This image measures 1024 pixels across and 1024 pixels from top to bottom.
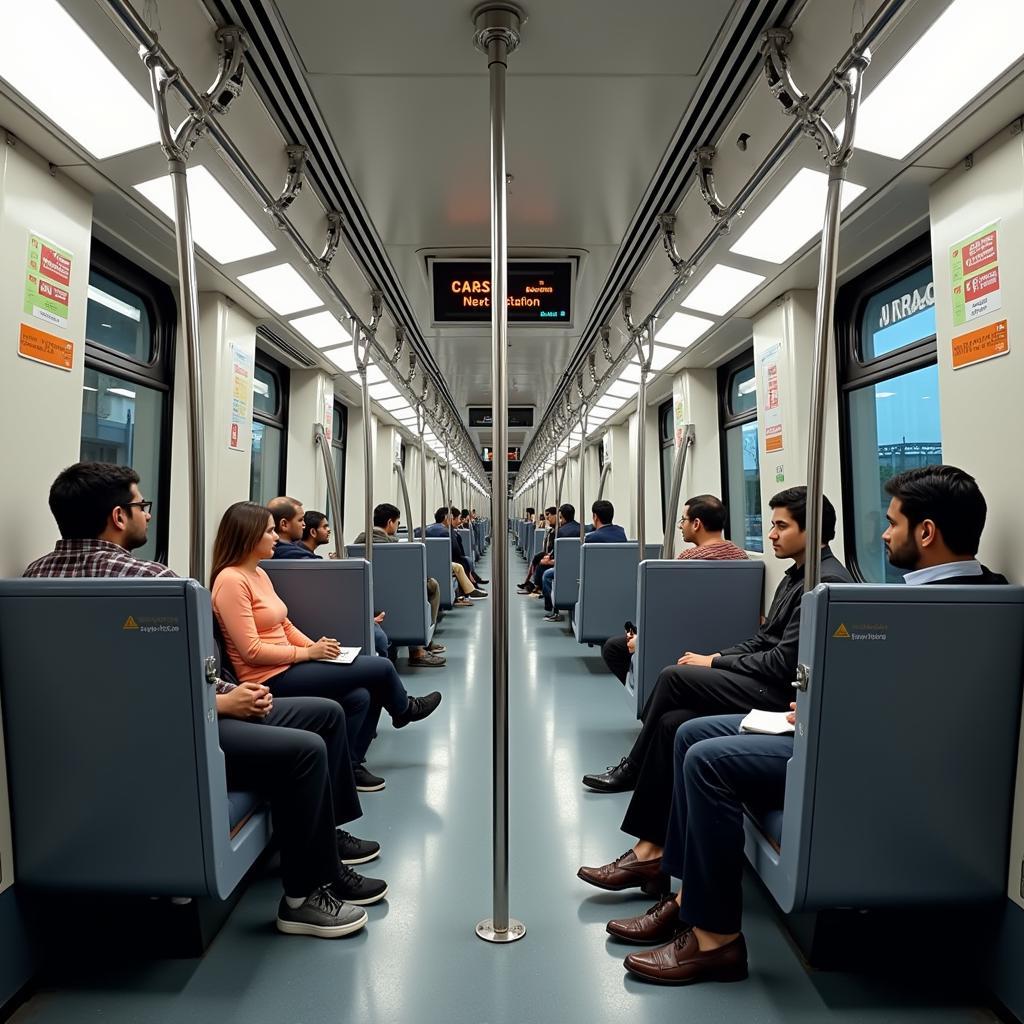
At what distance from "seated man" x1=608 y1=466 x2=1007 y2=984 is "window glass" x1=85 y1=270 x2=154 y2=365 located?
328 cm

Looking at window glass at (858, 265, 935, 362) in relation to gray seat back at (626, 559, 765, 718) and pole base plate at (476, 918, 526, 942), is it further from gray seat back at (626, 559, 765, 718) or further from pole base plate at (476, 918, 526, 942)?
pole base plate at (476, 918, 526, 942)

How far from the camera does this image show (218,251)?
3.57 metres

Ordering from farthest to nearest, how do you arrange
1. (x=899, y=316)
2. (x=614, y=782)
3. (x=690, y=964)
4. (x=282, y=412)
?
(x=282, y=412)
(x=899, y=316)
(x=614, y=782)
(x=690, y=964)

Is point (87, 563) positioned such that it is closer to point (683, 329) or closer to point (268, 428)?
point (683, 329)

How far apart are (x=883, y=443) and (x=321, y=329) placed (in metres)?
3.70

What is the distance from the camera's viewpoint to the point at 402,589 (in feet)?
16.3

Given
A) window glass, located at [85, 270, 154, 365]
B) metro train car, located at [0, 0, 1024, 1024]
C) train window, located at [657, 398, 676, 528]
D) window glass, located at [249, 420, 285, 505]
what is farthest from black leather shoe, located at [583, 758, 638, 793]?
train window, located at [657, 398, 676, 528]

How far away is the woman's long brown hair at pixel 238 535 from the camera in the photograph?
2.67 meters

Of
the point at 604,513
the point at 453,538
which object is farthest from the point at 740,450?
the point at 453,538

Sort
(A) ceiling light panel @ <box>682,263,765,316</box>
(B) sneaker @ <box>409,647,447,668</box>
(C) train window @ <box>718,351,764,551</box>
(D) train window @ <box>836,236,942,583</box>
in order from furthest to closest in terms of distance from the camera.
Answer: (C) train window @ <box>718,351,764,551</box>
(B) sneaker @ <box>409,647,447,668</box>
(A) ceiling light panel @ <box>682,263,765,316</box>
(D) train window @ <box>836,236,942,583</box>

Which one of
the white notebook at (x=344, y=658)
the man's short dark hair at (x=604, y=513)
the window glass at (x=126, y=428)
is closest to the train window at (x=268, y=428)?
the window glass at (x=126, y=428)

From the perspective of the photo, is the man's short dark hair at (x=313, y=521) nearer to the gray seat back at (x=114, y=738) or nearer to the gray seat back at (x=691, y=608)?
the gray seat back at (x=691, y=608)

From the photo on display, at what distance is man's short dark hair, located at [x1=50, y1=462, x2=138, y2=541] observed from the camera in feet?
6.44

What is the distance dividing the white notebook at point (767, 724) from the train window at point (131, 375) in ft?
10.0
